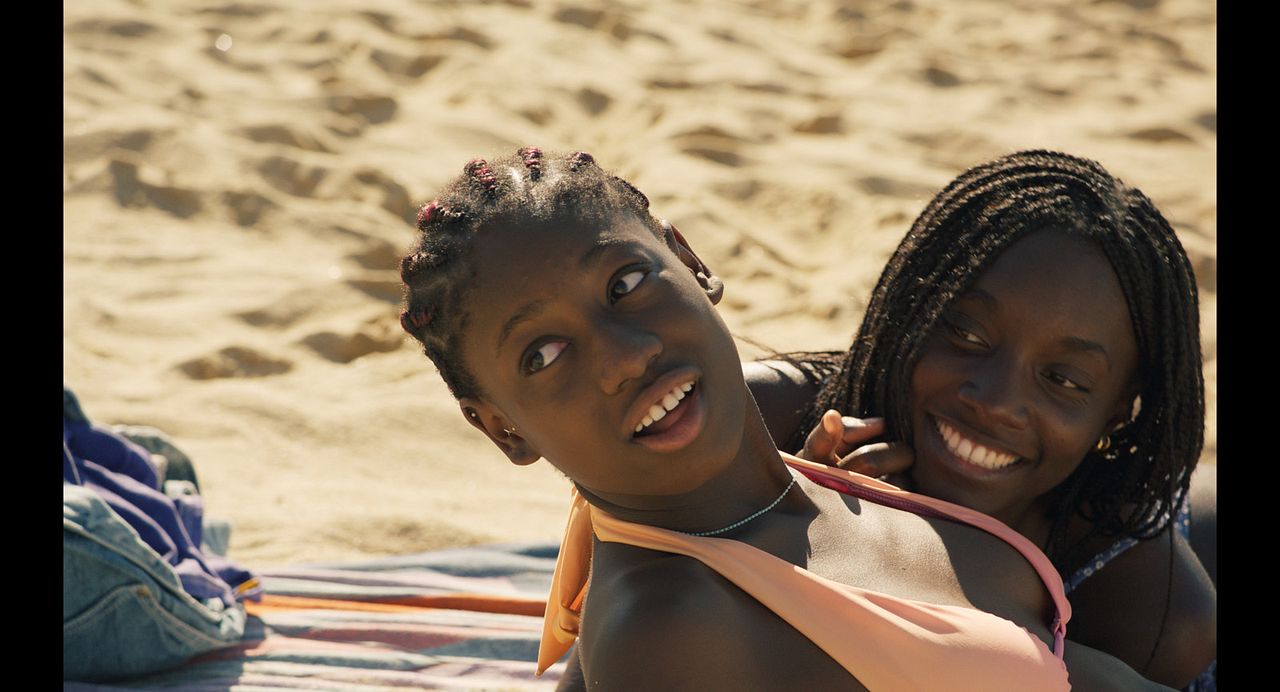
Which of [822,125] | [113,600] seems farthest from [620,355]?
[822,125]

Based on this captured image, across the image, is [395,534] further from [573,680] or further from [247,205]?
[247,205]

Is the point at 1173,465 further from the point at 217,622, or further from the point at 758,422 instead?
the point at 217,622

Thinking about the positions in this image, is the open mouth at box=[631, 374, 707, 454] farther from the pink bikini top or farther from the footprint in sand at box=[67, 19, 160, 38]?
the footprint in sand at box=[67, 19, 160, 38]

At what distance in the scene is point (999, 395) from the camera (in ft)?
7.55

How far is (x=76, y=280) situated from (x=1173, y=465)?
440cm

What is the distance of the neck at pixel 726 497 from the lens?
6.45 ft

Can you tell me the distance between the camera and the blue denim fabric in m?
2.86

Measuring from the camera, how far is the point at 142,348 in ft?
16.5

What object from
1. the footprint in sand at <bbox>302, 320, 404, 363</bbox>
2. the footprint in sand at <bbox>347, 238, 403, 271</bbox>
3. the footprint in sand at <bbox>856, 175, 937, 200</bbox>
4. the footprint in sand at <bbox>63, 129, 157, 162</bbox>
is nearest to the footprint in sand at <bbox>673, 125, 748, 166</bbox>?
the footprint in sand at <bbox>856, 175, 937, 200</bbox>

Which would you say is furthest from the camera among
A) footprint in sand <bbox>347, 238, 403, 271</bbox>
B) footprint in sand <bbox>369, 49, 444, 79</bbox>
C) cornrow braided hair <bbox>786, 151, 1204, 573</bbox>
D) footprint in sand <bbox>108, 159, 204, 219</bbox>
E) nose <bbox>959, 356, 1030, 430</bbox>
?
footprint in sand <bbox>369, 49, 444, 79</bbox>

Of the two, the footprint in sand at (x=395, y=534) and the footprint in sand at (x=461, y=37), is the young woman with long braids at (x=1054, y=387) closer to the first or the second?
the footprint in sand at (x=395, y=534)

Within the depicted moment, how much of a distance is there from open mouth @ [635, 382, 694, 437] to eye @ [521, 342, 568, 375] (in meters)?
0.15

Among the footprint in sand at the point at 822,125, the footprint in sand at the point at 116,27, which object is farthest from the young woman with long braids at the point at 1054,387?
the footprint in sand at the point at 116,27
